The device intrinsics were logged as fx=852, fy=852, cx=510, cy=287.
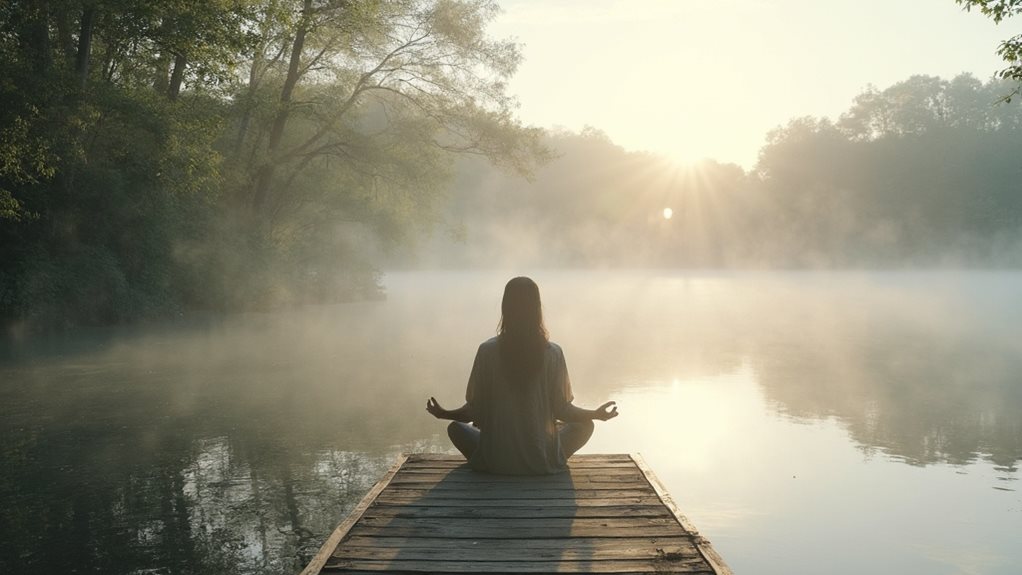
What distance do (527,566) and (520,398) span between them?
165cm

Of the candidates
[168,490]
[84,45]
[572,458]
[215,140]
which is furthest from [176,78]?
[572,458]

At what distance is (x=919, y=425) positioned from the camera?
1036 cm

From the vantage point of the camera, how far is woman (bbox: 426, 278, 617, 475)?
5367 mm

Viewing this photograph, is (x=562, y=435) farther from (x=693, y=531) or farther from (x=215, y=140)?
(x=215, y=140)

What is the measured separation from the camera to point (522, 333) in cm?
537

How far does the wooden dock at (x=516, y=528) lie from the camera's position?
4.00 meters

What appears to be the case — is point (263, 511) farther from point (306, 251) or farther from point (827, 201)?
point (827, 201)

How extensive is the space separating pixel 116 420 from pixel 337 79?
19444 millimetres

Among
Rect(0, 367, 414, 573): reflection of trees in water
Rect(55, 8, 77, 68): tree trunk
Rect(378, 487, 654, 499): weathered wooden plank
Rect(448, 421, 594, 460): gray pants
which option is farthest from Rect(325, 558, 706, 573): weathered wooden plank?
Rect(55, 8, 77, 68): tree trunk

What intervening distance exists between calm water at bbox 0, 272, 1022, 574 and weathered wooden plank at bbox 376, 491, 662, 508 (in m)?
0.85

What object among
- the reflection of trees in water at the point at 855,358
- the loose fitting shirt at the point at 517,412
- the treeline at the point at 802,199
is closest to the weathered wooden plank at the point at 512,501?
the loose fitting shirt at the point at 517,412

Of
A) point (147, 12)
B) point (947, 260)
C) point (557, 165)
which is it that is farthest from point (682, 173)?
point (147, 12)

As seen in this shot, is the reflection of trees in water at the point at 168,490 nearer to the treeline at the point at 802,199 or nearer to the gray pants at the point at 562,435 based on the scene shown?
the gray pants at the point at 562,435

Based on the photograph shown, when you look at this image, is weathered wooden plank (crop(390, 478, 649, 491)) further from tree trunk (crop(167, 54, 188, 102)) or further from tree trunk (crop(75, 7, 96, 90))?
tree trunk (crop(167, 54, 188, 102))
